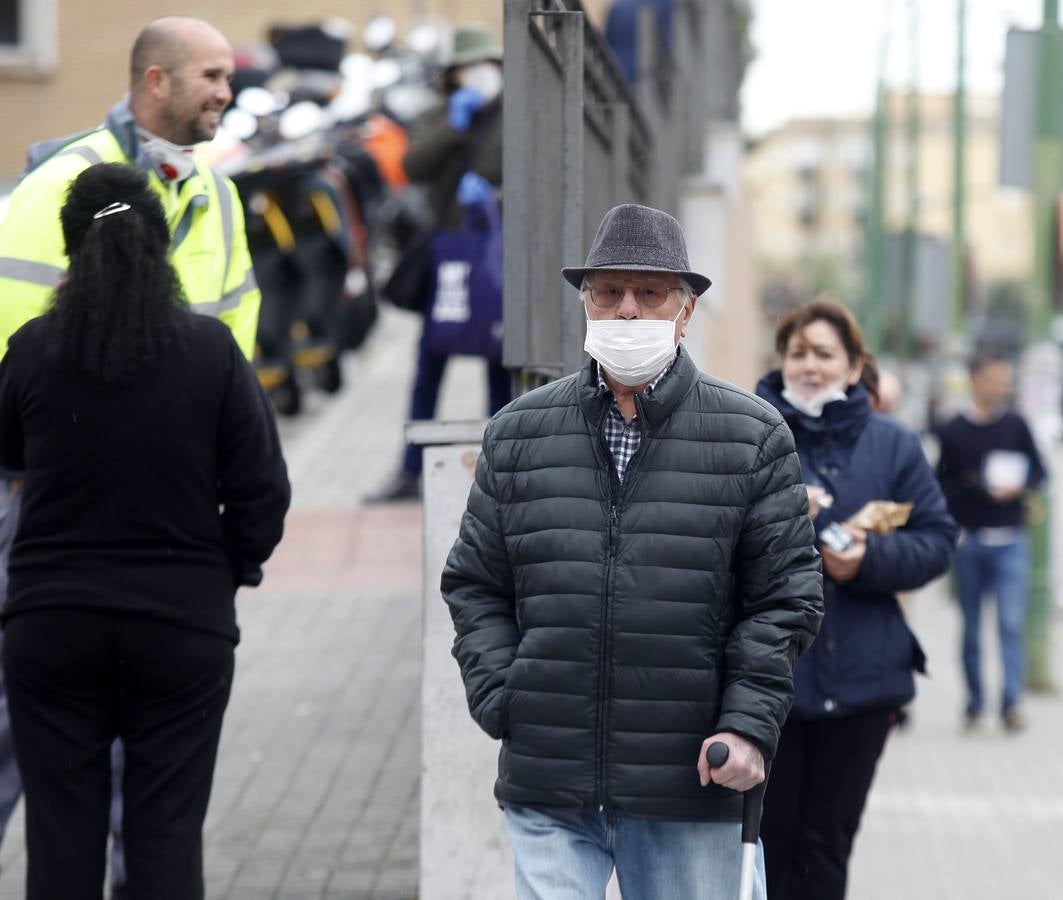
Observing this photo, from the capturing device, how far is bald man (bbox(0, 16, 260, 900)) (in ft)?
14.9

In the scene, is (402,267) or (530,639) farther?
(402,267)

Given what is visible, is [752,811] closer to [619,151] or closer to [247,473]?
[247,473]

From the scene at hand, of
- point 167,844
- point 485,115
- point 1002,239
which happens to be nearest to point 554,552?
point 167,844

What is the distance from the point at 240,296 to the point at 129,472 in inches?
41.8

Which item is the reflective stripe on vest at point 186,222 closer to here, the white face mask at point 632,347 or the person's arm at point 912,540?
the white face mask at point 632,347

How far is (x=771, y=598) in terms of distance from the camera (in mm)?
3516

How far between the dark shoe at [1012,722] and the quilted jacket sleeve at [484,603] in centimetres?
766

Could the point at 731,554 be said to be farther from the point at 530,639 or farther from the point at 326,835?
the point at 326,835

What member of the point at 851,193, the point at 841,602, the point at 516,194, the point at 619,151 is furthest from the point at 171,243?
the point at 851,193

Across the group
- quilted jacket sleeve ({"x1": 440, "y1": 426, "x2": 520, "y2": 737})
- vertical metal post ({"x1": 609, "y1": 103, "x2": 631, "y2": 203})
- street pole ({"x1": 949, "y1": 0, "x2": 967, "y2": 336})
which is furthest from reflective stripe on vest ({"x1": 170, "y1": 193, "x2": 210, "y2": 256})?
street pole ({"x1": 949, "y1": 0, "x2": 967, "y2": 336})

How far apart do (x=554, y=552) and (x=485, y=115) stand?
210 inches

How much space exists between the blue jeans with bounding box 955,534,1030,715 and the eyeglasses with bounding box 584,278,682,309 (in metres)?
7.69

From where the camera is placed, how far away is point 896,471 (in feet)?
16.3

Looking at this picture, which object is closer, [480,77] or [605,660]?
[605,660]
